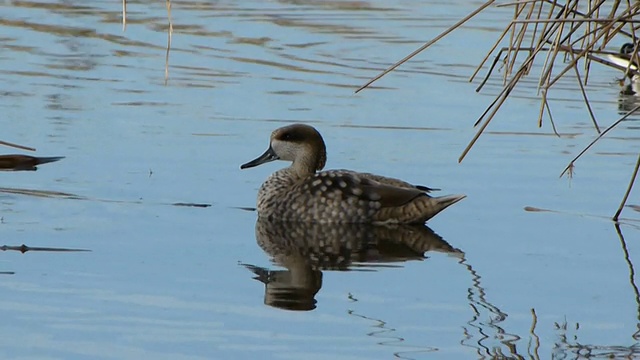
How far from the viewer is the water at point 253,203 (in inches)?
269

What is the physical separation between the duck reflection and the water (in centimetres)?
7

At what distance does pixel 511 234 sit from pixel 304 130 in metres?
1.92

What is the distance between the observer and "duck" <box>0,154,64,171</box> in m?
10.5

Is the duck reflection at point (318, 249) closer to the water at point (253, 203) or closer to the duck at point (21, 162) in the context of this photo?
the water at point (253, 203)

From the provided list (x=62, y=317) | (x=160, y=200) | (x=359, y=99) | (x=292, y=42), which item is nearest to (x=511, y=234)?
(x=160, y=200)

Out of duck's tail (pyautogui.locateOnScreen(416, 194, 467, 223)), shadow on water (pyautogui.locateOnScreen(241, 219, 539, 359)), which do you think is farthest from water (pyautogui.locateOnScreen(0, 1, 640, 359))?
duck's tail (pyautogui.locateOnScreen(416, 194, 467, 223))

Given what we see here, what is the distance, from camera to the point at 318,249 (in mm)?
8906

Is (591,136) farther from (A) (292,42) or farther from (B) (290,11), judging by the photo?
(B) (290,11)

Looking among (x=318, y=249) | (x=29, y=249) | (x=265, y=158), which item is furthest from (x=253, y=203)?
(x=29, y=249)

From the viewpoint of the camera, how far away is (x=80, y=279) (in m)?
7.67

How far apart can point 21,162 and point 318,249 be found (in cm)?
262

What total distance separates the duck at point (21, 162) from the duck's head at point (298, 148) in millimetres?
1369

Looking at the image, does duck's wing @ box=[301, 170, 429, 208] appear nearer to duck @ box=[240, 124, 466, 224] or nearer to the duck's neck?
duck @ box=[240, 124, 466, 224]

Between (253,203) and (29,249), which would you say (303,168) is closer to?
(253,203)
